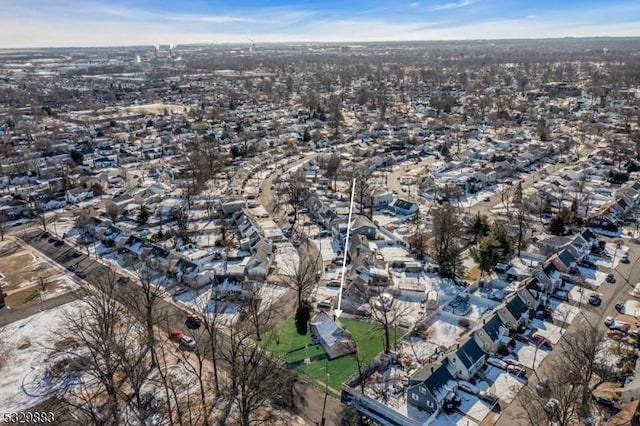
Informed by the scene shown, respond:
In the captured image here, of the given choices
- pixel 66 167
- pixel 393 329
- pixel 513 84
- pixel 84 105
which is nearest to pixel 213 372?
pixel 393 329

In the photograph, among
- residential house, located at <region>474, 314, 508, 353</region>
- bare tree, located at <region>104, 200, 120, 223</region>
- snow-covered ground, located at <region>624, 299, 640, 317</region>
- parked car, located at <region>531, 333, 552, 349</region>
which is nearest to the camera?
residential house, located at <region>474, 314, 508, 353</region>

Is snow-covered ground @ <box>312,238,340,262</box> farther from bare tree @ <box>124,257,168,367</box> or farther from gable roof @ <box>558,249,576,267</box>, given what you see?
gable roof @ <box>558,249,576,267</box>

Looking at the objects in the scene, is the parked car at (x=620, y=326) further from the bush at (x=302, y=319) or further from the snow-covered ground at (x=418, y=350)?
the bush at (x=302, y=319)

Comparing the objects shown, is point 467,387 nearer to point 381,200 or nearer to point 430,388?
point 430,388

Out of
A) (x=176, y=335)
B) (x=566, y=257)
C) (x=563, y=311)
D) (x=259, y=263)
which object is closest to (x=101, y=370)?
(x=176, y=335)

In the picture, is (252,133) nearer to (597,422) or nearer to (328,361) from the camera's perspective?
(328,361)

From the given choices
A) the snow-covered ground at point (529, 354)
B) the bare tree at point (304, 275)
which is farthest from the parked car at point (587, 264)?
the bare tree at point (304, 275)

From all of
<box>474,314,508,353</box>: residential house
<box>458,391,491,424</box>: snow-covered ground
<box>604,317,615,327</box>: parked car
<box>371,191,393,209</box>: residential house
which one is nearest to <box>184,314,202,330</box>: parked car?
<box>458,391,491,424</box>: snow-covered ground
